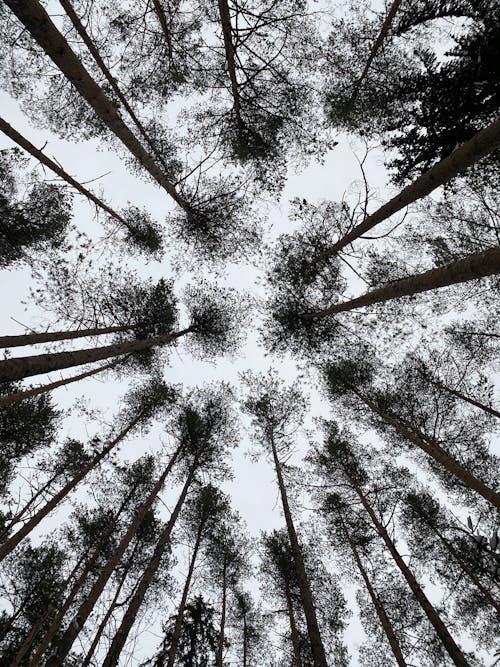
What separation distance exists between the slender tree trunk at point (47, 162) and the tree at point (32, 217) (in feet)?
4.50

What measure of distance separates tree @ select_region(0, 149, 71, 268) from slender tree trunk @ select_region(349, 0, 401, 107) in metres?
7.61

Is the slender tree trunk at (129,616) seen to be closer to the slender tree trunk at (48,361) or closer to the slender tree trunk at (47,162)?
the slender tree trunk at (48,361)

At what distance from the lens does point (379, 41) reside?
7129mm

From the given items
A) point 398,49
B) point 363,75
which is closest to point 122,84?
point 363,75

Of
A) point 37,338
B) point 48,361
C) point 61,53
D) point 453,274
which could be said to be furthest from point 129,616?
point 61,53

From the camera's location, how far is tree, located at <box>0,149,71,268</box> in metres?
8.96

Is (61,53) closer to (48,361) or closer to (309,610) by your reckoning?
(48,361)

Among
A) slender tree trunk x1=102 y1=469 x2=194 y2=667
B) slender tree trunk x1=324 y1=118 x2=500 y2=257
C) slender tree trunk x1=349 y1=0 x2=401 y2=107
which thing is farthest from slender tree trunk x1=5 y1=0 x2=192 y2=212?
slender tree trunk x1=102 y1=469 x2=194 y2=667

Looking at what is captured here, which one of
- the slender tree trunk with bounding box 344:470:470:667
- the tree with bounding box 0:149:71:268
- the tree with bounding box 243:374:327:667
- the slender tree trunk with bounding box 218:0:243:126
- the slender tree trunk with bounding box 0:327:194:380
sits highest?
the tree with bounding box 243:374:327:667

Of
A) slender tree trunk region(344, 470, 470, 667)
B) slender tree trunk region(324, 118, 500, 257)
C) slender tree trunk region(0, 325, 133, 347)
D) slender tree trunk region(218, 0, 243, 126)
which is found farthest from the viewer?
slender tree trunk region(344, 470, 470, 667)

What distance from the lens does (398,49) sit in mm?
7723

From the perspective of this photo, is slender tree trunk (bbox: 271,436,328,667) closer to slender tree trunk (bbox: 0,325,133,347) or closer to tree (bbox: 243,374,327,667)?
tree (bbox: 243,374,327,667)

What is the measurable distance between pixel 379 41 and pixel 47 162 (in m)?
7.08

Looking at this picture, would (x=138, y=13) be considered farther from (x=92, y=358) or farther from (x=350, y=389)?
(x=350, y=389)
